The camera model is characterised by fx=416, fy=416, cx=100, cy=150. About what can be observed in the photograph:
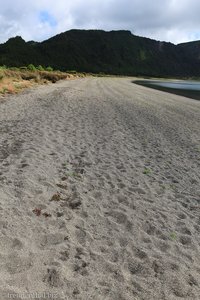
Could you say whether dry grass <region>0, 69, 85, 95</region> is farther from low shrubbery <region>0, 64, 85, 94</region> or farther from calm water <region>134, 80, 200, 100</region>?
calm water <region>134, 80, 200, 100</region>

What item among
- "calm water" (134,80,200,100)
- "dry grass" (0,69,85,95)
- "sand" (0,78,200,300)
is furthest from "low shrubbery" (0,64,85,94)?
"sand" (0,78,200,300)

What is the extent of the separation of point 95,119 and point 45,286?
15.8 metres

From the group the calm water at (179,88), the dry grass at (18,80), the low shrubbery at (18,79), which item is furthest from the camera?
the calm water at (179,88)

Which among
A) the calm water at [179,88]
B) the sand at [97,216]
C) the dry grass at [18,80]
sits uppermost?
the sand at [97,216]

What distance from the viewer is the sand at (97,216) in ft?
19.6

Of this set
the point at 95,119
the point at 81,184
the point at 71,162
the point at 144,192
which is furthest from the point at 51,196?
the point at 95,119

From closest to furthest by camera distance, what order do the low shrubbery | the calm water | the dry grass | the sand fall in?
the sand
the dry grass
the low shrubbery
the calm water

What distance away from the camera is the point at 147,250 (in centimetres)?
705

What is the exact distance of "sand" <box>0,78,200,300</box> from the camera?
5965 millimetres

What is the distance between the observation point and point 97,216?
8.25 metres

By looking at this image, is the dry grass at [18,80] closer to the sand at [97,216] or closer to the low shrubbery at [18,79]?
the low shrubbery at [18,79]

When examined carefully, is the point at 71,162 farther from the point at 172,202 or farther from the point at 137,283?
the point at 137,283

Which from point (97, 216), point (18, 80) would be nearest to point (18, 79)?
point (18, 80)

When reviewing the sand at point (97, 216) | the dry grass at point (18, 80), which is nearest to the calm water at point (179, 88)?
the dry grass at point (18, 80)
